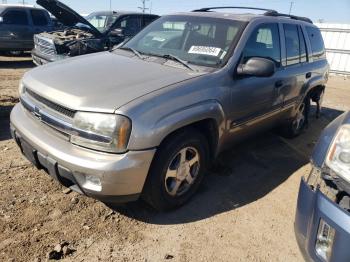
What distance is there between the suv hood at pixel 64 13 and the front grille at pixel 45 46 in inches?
31.5

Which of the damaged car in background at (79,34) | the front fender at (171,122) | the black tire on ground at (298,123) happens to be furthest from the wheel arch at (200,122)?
the damaged car in background at (79,34)

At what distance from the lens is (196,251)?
9.61 ft

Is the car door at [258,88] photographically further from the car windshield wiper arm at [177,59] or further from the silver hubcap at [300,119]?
the silver hubcap at [300,119]

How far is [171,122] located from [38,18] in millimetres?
11473

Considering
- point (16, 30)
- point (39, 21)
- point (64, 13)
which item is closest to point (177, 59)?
point (64, 13)

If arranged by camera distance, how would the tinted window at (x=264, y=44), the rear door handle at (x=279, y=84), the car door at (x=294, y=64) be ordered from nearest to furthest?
1. the tinted window at (x=264, y=44)
2. the rear door handle at (x=279, y=84)
3. the car door at (x=294, y=64)

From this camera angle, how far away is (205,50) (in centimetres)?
374

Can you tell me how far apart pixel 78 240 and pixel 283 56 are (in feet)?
11.0

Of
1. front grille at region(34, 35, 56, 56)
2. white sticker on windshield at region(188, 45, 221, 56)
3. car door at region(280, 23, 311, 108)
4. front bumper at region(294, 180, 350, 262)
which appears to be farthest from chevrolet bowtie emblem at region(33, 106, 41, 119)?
front grille at region(34, 35, 56, 56)

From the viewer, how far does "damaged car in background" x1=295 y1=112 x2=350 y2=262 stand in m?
1.87

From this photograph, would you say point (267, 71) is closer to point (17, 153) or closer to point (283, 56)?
point (283, 56)

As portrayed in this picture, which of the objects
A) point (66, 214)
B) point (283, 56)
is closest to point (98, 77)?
point (66, 214)

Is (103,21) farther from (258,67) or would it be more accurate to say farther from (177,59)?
(258,67)

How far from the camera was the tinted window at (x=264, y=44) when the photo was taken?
3873 mm
